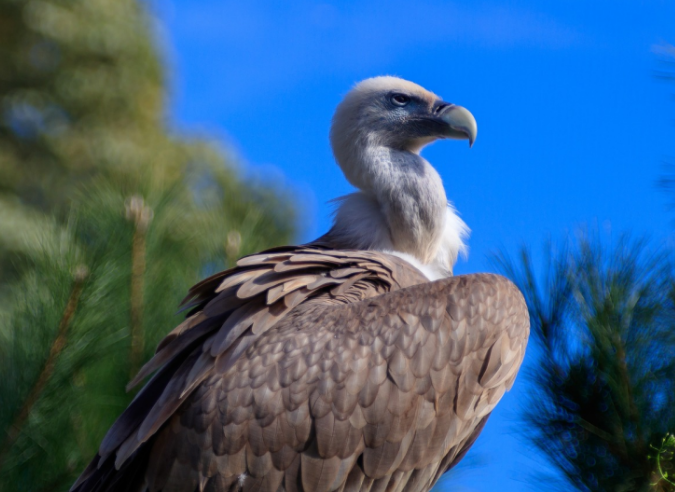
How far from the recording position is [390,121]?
174 inches

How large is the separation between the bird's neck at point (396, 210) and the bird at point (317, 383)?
42 cm

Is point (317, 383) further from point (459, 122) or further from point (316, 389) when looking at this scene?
point (459, 122)

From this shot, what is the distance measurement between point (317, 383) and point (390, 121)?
1.71 metres

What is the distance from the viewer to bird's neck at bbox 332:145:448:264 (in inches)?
161

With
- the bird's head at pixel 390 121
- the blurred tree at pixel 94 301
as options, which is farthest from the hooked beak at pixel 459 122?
the blurred tree at pixel 94 301

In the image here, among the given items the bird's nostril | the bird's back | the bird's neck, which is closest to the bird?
the bird's back

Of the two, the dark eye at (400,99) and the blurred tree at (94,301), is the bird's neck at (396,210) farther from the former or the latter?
the blurred tree at (94,301)

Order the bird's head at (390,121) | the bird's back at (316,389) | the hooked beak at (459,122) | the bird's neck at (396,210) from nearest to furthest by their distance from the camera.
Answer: the bird's back at (316,389), the bird's neck at (396,210), the hooked beak at (459,122), the bird's head at (390,121)

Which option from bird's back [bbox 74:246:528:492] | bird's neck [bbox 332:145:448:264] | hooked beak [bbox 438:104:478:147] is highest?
hooked beak [bbox 438:104:478:147]

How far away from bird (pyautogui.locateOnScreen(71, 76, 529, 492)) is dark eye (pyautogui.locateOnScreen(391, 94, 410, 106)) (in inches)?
43.4

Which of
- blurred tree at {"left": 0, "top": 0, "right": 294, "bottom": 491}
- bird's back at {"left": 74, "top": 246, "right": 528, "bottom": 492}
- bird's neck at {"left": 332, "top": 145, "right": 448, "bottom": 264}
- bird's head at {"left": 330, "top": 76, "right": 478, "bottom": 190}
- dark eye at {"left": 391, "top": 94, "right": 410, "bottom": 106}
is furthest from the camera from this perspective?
blurred tree at {"left": 0, "top": 0, "right": 294, "bottom": 491}

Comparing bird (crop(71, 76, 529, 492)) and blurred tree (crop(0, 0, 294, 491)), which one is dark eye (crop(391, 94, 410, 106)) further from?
blurred tree (crop(0, 0, 294, 491))

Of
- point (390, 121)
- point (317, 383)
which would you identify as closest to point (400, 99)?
point (390, 121)

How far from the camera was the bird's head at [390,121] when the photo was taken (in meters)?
4.36
